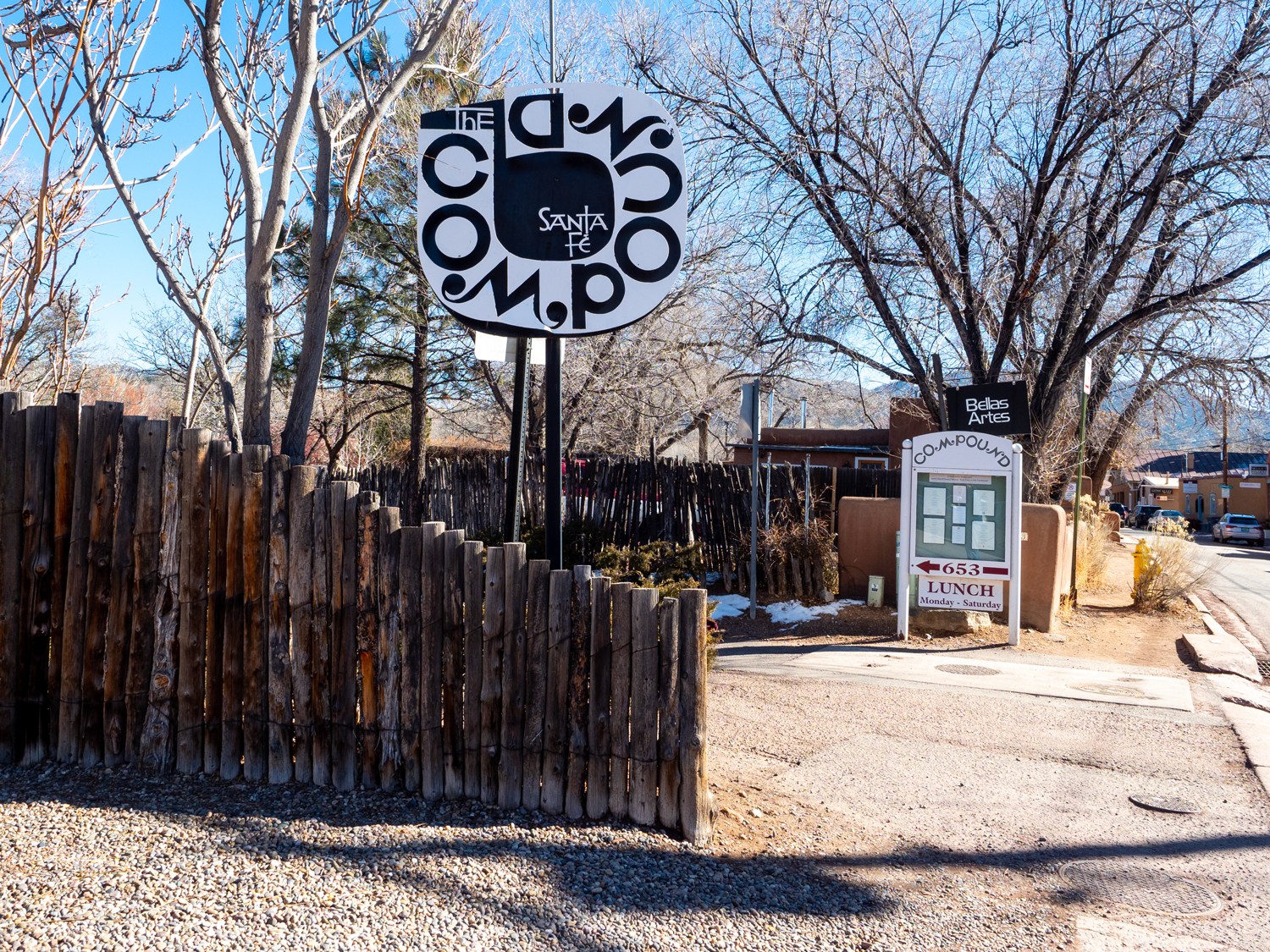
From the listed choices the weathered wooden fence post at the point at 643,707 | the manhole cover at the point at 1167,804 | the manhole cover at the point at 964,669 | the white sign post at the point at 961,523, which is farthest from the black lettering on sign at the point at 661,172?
the white sign post at the point at 961,523

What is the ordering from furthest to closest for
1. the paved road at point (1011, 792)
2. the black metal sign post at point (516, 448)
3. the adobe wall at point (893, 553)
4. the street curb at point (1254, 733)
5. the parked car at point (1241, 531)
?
the parked car at point (1241, 531)
the adobe wall at point (893, 553)
the black metal sign post at point (516, 448)
the street curb at point (1254, 733)
the paved road at point (1011, 792)

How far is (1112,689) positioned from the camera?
7.85 m

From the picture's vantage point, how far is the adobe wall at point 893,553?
10.4 m

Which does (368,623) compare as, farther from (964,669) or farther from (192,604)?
(964,669)

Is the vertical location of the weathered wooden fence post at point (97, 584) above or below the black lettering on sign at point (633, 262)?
below

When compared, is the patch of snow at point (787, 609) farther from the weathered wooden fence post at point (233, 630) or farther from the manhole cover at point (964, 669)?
the weathered wooden fence post at point (233, 630)

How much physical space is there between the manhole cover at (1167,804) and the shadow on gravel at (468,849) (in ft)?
6.64

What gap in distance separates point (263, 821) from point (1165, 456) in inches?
3469

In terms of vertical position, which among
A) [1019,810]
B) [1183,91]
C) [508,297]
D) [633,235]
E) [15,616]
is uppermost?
[1183,91]

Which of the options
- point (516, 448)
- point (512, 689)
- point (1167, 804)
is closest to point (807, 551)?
point (516, 448)

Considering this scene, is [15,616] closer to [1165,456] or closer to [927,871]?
[927,871]

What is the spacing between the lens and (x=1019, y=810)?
4.92m

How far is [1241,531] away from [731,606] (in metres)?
39.2

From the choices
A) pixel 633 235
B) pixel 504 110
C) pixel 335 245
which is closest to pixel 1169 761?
pixel 633 235
